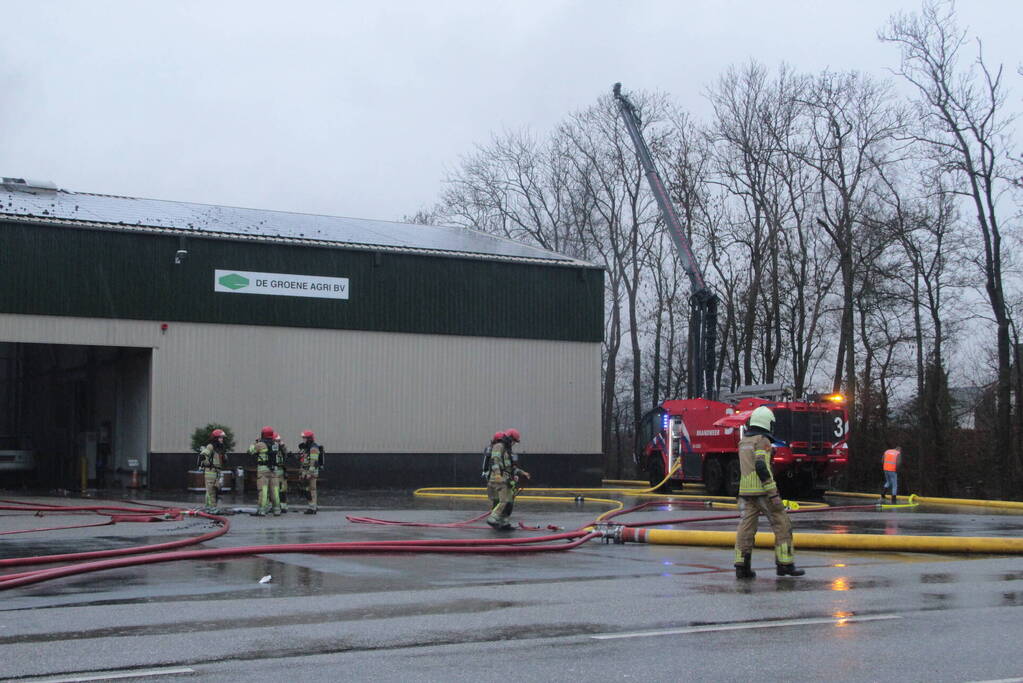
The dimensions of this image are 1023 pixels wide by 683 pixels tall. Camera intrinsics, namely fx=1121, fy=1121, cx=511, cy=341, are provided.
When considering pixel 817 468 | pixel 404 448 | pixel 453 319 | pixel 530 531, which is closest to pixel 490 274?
pixel 453 319

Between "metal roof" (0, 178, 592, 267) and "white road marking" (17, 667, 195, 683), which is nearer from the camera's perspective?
"white road marking" (17, 667, 195, 683)

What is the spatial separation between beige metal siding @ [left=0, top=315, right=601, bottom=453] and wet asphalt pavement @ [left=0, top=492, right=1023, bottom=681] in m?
16.4

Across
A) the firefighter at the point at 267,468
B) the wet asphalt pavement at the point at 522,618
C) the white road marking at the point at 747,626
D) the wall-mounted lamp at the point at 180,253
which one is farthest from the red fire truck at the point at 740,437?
the white road marking at the point at 747,626

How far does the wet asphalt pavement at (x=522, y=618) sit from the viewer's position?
6723mm

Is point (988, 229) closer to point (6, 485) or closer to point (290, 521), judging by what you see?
point (290, 521)

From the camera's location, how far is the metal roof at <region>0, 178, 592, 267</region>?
31.0 metres

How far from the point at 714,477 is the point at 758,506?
18286 mm

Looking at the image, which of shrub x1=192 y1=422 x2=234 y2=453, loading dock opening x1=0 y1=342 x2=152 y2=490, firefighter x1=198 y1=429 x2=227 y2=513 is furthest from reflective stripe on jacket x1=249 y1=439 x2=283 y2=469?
loading dock opening x1=0 y1=342 x2=152 y2=490

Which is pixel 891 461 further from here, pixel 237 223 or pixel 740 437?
pixel 237 223

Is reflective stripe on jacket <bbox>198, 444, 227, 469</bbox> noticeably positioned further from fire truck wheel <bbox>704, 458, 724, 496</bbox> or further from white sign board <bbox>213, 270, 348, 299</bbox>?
fire truck wheel <bbox>704, 458, 724, 496</bbox>

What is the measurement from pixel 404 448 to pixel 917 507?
1500 centimetres

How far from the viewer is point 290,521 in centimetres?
1923

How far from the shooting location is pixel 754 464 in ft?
36.3

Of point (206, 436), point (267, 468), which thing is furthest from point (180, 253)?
point (267, 468)
